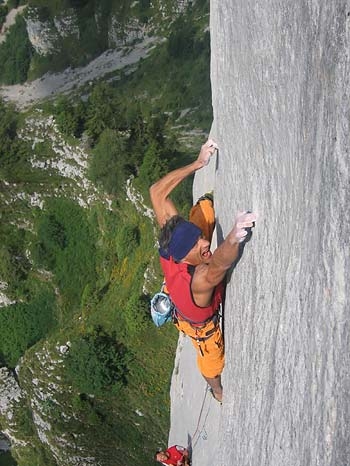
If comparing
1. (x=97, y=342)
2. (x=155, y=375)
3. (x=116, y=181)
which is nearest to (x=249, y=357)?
(x=155, y=375)

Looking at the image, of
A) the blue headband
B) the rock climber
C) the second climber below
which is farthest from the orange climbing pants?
the rock climber

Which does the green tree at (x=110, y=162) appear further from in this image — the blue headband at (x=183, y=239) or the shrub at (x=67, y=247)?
the blue headband at (x=183, y=239)

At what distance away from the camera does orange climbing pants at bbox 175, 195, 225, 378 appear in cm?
972

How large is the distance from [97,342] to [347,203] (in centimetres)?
2278

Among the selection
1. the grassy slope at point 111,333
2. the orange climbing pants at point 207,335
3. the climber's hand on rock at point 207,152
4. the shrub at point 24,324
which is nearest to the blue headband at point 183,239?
the orange climbing pants at point 207,335

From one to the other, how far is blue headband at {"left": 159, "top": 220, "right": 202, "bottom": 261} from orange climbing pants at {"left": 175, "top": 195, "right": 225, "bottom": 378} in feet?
5.72

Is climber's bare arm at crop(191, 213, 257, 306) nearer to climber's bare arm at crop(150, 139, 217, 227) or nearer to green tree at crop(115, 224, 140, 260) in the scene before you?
climber's bare arm at crop(150, 139, 217, 227)

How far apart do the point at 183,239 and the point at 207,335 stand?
236cm

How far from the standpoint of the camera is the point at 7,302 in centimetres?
3572

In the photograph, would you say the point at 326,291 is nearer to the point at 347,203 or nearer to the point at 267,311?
the point at 347,203

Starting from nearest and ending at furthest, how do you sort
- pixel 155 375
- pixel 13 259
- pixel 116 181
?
1. pixel 155 375
2. pixel 116 181
3. pixel 13 259

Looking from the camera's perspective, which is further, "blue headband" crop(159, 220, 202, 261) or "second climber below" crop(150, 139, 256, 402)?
"blue headband" crop(159, 220, 202, 261)

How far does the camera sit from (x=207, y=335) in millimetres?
9797

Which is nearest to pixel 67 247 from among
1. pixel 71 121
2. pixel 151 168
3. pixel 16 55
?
pixel 71 121
